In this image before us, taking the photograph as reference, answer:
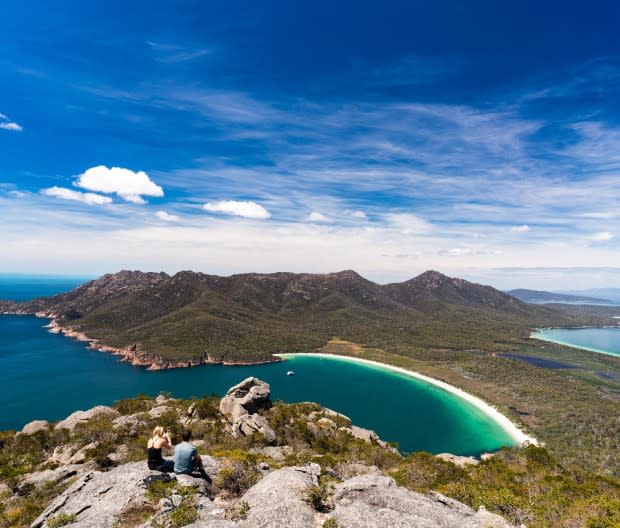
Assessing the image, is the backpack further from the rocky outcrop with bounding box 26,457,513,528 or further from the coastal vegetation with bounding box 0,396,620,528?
the coastal vegetation with bounding box 0,396,620,528

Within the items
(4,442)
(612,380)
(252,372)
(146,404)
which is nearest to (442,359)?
(612,380)

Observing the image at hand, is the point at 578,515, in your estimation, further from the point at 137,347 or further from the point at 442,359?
the point at 137,347

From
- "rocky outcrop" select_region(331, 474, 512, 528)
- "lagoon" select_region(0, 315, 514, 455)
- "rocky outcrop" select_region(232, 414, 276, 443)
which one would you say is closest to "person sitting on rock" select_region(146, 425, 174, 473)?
"rocky outcrop" select_region(331, 474, 512, 528)

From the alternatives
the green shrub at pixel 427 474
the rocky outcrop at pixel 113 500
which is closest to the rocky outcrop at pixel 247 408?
the green shrub at pixel 427 474

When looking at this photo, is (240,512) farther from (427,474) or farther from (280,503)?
(427,474)

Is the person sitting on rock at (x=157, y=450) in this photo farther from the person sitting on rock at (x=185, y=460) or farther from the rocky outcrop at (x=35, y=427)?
the rocky outcrop at (x=35, y=427)
